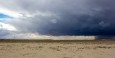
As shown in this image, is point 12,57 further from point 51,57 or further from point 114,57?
point 114,57

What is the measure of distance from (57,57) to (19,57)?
407 cm

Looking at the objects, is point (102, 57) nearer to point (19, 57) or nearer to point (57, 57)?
point (57, 57)

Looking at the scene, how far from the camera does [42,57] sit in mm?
25531

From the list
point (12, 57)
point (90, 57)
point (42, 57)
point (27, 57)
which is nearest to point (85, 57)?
point (90, 57)

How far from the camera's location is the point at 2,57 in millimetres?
25641

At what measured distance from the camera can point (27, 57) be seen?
83.0 feet

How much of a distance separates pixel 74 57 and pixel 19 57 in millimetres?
5863

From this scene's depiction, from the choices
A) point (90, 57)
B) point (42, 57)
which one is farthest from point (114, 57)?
point (42, 57)

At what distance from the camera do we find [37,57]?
25.3 meters

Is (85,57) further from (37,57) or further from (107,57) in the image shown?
(37,57)

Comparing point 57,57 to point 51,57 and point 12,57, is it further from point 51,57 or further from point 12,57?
point 12,57

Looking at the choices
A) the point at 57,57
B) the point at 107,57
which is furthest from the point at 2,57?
the point at 107,57

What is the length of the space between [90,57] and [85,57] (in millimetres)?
550

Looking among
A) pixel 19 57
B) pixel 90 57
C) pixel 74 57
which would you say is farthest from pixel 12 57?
pixel 90 57
